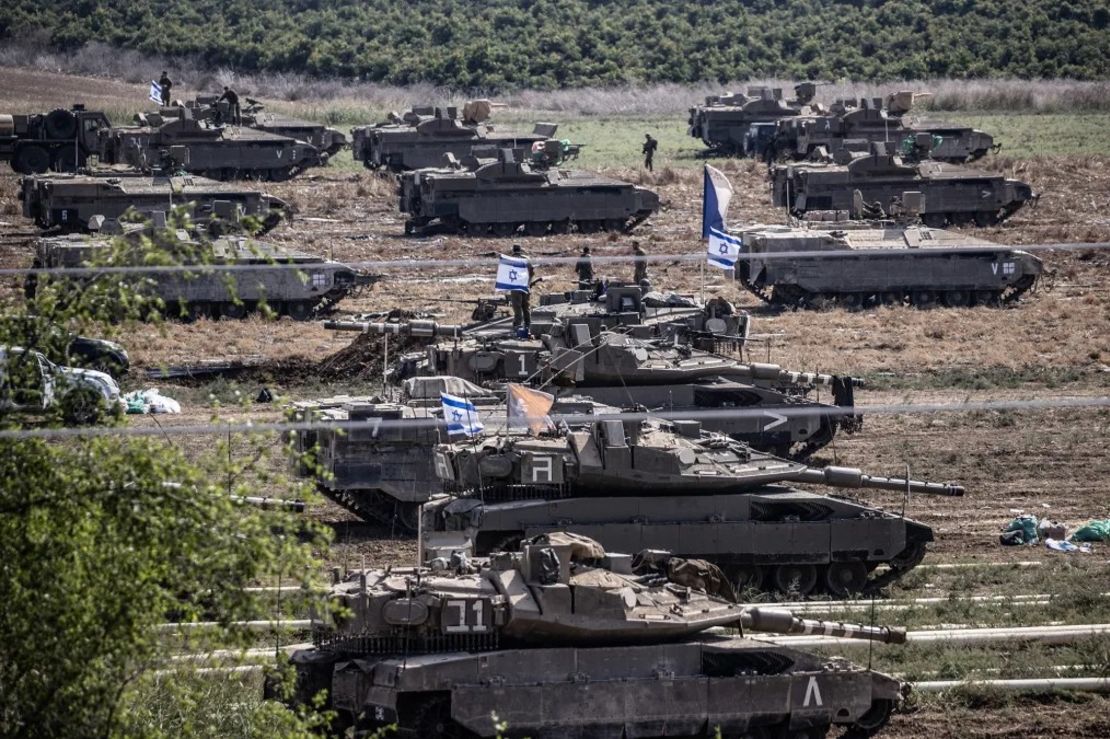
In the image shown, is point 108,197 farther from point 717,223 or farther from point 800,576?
point 800,576

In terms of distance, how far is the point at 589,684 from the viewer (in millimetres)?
17266

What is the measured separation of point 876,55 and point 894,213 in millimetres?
54314

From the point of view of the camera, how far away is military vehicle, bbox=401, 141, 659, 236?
5316cm

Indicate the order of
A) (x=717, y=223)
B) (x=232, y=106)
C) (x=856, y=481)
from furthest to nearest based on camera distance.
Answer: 1. (x=232, y=106)
2. (x=717, y=223)
3. (x=856, y=481)

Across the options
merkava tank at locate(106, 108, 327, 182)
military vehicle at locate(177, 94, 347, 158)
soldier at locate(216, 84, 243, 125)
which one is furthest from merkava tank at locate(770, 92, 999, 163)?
soldier at locate(216, 84, 243, 125)

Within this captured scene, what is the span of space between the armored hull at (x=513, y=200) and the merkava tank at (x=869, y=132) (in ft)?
40.4

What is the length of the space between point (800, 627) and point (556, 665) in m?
2.28

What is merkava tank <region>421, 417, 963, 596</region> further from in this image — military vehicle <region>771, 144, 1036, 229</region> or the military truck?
the military truck

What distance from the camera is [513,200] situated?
53375 mm

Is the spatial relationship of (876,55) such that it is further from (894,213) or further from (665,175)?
(894,213)

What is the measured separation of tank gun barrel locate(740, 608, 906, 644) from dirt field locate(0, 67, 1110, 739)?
109cm

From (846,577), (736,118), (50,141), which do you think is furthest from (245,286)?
(736,118)

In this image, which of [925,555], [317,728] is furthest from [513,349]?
[317,728]

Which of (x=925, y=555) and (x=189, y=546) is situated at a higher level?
(x=189, y=546)
